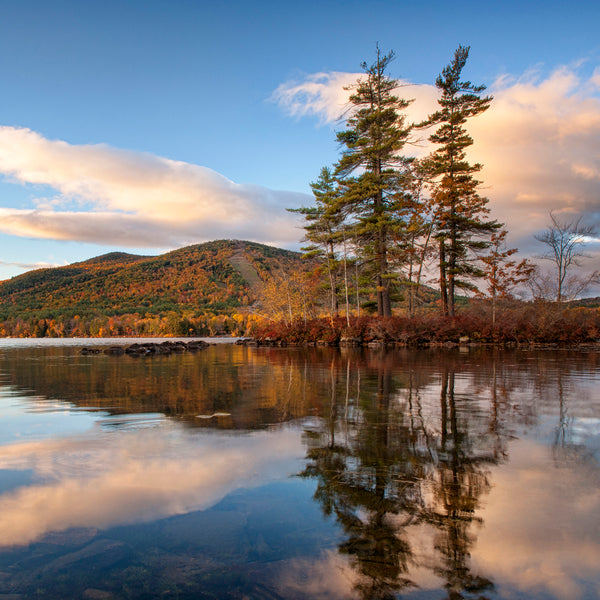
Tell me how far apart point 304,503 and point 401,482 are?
820mm

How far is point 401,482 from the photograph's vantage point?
3246 mm

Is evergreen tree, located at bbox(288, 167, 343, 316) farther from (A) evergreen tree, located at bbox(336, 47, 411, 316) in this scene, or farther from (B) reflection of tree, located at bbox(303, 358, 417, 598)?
(B) reflection of tree, located at bbox(303, 358, 417, 598)

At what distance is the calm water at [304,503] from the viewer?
2072mm

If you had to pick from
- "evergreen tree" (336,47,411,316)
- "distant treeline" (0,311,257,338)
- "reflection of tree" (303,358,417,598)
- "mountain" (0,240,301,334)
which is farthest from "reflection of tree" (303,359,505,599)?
"distant treeline" (0,311,257,338)

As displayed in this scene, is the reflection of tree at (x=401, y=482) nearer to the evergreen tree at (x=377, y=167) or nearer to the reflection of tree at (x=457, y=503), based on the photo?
the reflection of tree at (x=457, y=503)

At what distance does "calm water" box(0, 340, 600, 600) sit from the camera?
6.80ft

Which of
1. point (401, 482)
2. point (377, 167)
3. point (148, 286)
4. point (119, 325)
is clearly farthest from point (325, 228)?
point (148, 286)

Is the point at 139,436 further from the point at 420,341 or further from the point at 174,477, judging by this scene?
the point at 420,341

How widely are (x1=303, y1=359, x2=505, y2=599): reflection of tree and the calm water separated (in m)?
0.01

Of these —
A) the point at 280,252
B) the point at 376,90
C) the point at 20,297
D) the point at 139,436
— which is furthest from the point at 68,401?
the point at 20,297

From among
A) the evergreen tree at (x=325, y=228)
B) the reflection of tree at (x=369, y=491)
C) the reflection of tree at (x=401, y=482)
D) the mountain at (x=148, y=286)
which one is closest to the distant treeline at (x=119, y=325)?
the mountain at (x=148, y=286)

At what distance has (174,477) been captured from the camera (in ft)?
11.5

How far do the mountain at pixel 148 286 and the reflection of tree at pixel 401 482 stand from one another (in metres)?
80.8

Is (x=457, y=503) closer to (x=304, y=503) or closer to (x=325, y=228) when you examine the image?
(x=304, y=503)
